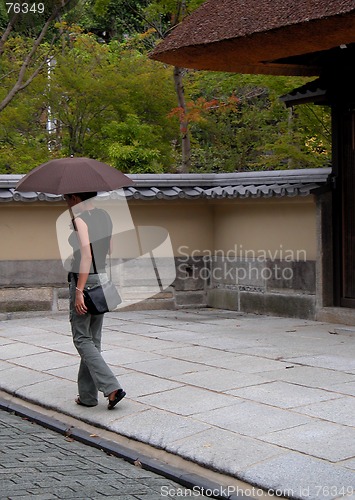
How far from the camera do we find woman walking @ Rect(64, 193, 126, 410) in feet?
21.9

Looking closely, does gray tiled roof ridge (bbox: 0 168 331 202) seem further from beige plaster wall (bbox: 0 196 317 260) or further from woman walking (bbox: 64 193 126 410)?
woman walking (bbox: 64 193 126 410)

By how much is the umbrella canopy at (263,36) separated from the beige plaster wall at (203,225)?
1891 mm

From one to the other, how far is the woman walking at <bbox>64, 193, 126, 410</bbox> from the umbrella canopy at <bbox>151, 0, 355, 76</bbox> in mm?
3665

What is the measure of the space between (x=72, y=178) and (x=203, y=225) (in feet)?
21.9

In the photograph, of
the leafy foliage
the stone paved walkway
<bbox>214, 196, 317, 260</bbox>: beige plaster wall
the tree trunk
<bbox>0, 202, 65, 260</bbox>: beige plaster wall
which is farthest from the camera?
the leafy foliage

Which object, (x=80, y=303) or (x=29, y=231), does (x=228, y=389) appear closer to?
(x=80, y=303)

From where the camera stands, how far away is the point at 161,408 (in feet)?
21.8

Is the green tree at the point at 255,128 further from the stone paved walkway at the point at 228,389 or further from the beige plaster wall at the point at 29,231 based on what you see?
the stone paved walkway at the point at 228,389

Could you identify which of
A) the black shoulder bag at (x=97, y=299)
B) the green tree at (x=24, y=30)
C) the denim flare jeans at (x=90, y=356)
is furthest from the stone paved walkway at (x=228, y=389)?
the green tree at (x=24, y=30)

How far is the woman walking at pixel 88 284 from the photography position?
21.9ft

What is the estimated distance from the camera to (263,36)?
9.66m

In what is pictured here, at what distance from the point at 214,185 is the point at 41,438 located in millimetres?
7480

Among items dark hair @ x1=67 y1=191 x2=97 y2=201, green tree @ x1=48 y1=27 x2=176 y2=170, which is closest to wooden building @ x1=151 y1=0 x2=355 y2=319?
Answer: dark hair @ x1=67 y1=191 x2=97 y2=201

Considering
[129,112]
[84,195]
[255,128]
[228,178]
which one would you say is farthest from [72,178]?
[255,128]
